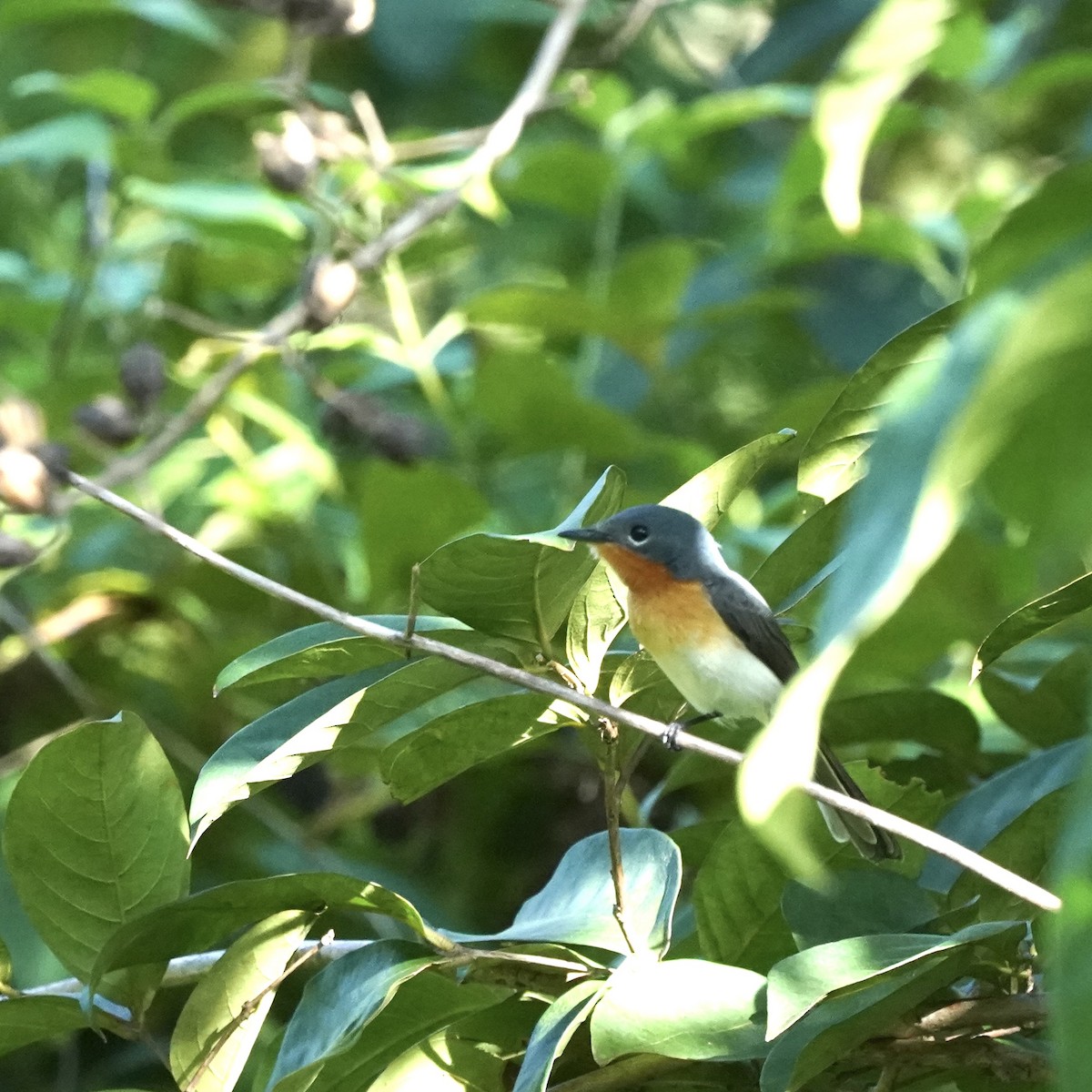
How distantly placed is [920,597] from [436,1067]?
2.88 feet

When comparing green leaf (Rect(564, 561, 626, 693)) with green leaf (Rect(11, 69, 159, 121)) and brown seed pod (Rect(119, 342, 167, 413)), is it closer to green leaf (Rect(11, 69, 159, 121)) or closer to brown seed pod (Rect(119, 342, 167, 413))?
brown seed pod (Rect(119, 342, 167, 413))

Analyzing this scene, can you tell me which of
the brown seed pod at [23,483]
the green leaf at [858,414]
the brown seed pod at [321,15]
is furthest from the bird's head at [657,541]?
the brown seed pod at [321,15]

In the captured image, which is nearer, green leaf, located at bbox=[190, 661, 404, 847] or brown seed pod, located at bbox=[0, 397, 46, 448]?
green leaf, located at bbox=[190, 661, 404, 847]

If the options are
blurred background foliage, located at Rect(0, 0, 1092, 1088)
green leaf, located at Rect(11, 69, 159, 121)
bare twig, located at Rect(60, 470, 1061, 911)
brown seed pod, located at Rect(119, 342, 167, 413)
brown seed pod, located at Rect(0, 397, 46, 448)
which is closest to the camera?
bare twig, located at Rect(60, 470, 1061, 911)

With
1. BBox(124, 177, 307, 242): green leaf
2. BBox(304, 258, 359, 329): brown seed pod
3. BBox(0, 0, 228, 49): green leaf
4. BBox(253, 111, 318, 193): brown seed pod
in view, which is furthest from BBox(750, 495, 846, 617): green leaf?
BBox(0, 0, 228, 49): green leaf

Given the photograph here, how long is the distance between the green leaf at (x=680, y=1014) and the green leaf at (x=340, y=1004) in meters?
0.12

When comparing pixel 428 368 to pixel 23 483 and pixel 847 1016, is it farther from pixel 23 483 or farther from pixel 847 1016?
pixel 847 1016

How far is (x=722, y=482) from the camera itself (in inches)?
37.1

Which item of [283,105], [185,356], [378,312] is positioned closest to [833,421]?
[185,356]

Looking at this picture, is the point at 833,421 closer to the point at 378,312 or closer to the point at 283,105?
the point at 283,105

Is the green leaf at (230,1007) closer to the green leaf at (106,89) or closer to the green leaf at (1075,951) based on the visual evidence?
the green leaf at (1075,951)

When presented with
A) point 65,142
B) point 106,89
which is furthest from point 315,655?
point 106,89

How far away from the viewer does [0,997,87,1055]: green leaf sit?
2.91ft

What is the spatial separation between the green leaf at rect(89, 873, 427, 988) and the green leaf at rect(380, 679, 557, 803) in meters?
0.07
